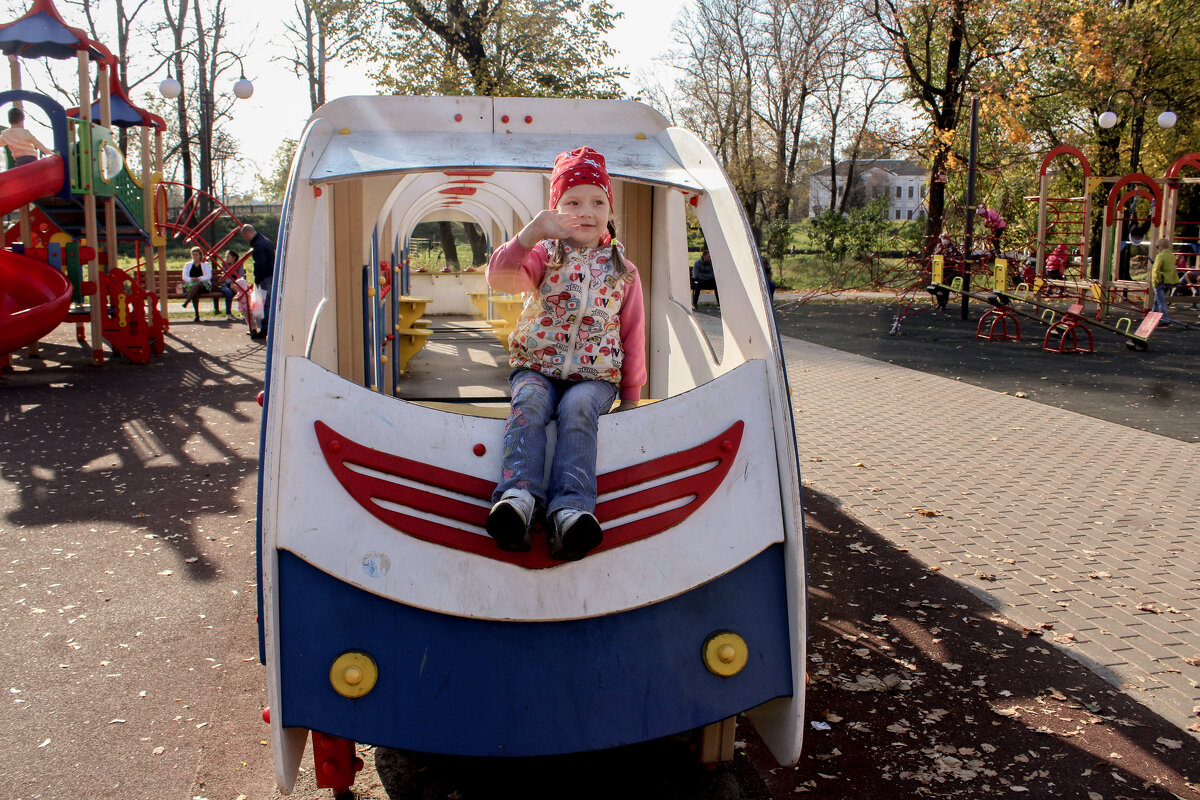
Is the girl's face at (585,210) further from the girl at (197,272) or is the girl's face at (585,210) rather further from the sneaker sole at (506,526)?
the girl at (197,272)

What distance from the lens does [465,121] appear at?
176 inches

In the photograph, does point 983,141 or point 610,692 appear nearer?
point 610,692

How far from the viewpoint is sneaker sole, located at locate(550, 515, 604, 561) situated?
8.70 ft

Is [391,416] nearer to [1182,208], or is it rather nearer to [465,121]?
[465,121]

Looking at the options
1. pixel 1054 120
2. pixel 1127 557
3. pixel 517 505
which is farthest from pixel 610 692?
pixel 1054 120

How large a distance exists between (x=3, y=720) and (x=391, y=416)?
200cm

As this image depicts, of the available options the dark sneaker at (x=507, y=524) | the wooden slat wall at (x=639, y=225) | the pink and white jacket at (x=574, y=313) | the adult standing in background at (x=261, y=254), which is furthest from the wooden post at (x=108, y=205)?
the dark sneaker at (x=507, y=524)

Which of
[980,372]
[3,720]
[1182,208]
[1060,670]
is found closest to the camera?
[3,720]

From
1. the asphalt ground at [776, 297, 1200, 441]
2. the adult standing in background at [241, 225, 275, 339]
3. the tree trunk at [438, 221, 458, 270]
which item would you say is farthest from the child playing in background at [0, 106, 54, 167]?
the tree trunk at [438, 221, 458, 270]

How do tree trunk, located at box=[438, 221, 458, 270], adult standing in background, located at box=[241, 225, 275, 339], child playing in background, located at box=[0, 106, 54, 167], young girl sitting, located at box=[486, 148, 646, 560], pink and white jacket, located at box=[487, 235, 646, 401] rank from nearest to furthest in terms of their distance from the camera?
young girl sitting, located at box=[486, 148, 646, 560]
pink and white jacket, located at box=[487, 235, 646, 401]
child playing in background, located at box=[0, 106, 54, 167]
adult standing in background, located at box=[241, 225, 275, 339]
tree trunk, located at box=[438, 221, 458, 270]

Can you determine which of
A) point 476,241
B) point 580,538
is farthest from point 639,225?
point 476,241

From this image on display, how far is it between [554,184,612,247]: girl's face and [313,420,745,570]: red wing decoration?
92 cm

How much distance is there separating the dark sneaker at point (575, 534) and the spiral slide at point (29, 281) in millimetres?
10400

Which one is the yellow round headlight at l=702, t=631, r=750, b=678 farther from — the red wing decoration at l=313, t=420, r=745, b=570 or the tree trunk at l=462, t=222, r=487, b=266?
the tree trunk at l=462, t=222, r=487, b=266
